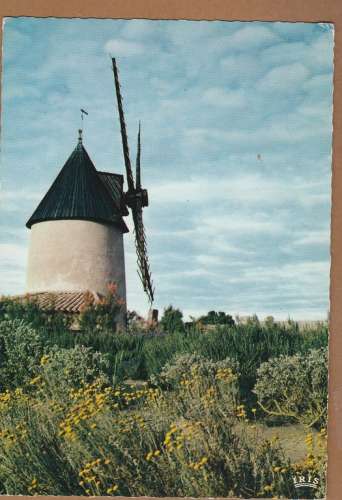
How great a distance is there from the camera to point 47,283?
6.99 m

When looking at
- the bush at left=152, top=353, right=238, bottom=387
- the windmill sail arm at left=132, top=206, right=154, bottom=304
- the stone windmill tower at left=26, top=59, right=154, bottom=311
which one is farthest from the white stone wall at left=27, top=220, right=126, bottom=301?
the bush at left=152, top=353, right=238, bottom=387

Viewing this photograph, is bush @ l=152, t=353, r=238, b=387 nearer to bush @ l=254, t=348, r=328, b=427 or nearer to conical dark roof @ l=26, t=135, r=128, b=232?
bush @ l=254, t=348, r=328, b=427

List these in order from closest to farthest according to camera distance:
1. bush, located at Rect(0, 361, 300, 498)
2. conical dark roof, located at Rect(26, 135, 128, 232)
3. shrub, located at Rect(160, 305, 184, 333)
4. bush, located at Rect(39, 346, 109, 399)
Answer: bush, located at Rect(0, 361, 300, 498) < bush, located at Rect(39, 346, 109, 399) < shrub, located at Rect(160, 305, 184, 333) < conical dark roof, located at Rect(26, 135, 128, 232)

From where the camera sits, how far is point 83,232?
7406mm

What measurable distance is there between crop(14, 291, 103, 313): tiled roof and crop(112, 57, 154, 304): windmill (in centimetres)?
51

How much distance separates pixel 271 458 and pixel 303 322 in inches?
50.0

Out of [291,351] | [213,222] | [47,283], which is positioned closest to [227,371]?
[291,351]

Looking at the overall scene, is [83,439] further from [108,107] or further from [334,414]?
[108,107]

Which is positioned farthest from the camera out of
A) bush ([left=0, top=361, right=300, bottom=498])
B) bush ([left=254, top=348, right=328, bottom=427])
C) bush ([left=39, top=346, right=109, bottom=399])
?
bush ([left=39, top=346, right=109, bottom=399])

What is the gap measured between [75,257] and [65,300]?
51 centimetres

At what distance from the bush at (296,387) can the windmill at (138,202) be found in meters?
1.34

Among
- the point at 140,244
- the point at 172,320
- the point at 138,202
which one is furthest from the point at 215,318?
the point at 138,202

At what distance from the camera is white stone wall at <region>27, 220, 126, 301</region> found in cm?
695

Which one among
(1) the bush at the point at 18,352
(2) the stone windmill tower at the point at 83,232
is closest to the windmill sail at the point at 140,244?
(2) the stone windmill tower at the point at 83,232
